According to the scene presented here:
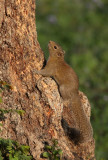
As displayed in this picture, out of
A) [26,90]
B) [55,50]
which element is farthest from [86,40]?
[26,90]

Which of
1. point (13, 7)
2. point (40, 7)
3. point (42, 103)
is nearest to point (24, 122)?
point (42, 103)

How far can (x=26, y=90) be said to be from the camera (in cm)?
503

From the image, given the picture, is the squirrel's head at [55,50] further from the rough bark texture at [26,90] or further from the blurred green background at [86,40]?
the rough bark texture at [26,90]

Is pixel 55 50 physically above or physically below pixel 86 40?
below

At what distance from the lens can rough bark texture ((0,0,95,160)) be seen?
4.80m

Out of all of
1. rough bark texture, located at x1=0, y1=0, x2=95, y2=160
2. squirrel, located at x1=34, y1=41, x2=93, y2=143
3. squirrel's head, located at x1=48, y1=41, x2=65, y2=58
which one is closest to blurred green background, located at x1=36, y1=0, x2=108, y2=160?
squirrel's head, located at x1=48, y1=41, x2=65, y2=58

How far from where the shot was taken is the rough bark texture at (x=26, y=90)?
189 inches

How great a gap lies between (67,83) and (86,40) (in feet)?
21.8

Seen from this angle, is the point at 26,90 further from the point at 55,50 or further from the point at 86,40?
the point at 86,40

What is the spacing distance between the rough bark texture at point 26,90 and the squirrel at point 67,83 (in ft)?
0.87

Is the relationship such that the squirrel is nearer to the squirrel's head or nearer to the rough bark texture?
the squirrel's head

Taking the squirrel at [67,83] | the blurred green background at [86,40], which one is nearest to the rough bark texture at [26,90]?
the squirrel at [67,83]

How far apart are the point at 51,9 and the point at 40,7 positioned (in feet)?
1.51

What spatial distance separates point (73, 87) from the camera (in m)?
6.49
